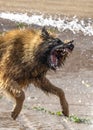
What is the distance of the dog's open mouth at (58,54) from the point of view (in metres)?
6.79

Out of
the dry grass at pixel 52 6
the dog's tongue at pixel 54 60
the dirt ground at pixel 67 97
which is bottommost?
the dirt ground at pixel 67 97

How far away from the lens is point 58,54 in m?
6.90

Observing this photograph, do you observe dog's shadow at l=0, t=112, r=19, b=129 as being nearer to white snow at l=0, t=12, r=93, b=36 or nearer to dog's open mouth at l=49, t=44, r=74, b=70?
dog's open mouth at l=49, t=44, r=74, b=70

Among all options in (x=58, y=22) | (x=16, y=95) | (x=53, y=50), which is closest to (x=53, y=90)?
(x=16, y=95)

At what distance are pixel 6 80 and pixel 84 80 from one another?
2.28 m

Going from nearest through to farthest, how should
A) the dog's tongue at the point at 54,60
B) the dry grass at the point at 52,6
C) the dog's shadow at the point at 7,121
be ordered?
the dog's shadow at the point at 7,121, the dog's tongue at the point at 54,60, the dry grass at the point at 52,6

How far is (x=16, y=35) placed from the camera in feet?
24.1

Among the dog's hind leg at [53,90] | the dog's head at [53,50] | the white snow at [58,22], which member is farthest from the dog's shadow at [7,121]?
the white snow at [58,22]

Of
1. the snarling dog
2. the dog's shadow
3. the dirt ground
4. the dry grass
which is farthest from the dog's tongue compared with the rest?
the dry grass

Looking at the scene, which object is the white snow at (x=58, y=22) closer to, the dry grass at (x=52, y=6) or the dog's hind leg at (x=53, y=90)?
the dry grass at (x=52, y=6)

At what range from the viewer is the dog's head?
681 cm

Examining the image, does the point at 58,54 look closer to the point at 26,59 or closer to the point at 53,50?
the point at 53,50

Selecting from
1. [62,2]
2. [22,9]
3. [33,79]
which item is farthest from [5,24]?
[33,79]

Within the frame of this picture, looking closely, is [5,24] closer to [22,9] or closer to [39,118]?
[22,9]
